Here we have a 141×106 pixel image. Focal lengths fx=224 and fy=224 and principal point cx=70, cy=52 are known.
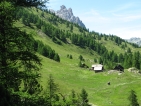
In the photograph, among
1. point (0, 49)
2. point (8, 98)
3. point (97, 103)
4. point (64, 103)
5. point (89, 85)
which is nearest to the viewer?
point (8, 98)

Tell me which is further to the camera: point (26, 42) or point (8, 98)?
point (26, 42)

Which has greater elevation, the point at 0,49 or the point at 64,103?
the point at 0,49

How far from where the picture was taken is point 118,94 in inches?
3241

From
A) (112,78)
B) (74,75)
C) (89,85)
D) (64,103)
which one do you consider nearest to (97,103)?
(89,85)

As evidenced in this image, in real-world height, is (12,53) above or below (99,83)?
above

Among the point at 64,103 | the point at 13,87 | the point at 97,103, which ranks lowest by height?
the point at 97,103

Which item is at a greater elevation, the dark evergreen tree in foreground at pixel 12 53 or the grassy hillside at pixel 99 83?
the dark evergreen tree in foreground at pixel 12 53

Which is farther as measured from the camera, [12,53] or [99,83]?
[99,83]

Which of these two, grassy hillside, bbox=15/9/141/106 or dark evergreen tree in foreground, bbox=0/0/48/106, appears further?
grassy hillside, bbox=15/9/141/106

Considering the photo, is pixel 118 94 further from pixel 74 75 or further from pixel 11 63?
pixel 11 63

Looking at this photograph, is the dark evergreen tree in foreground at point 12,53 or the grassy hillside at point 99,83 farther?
the grassy hillside at point 99,83

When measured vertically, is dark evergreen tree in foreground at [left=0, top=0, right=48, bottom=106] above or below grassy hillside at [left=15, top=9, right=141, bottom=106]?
above

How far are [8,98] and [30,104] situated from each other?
1.46 metres

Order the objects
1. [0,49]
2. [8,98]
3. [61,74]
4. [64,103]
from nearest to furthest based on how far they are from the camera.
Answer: [8,98] < [0,49] < [64,103] < [61,74]
